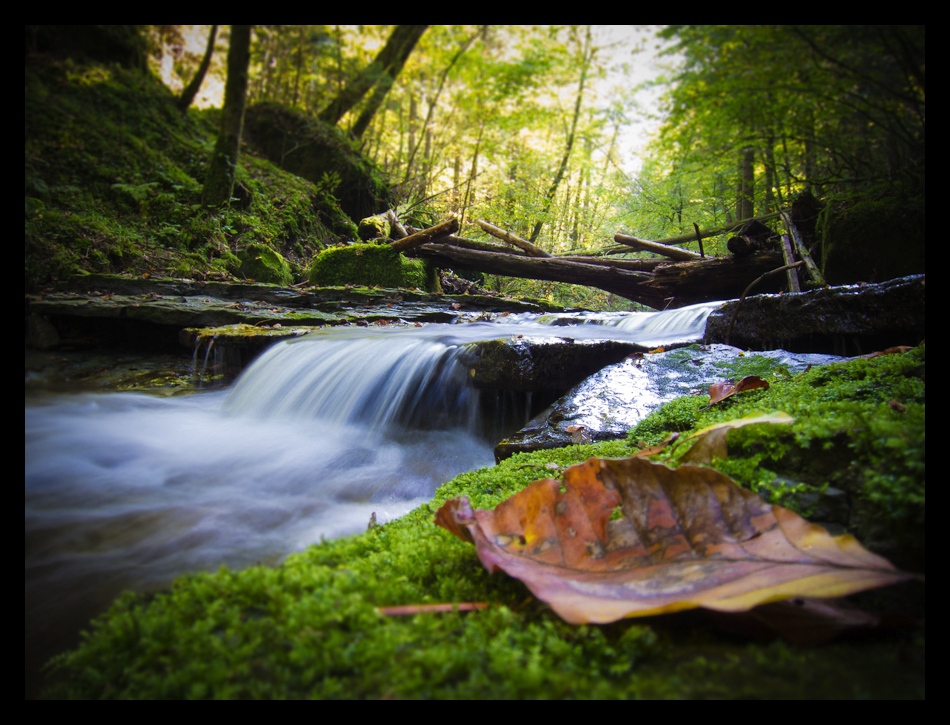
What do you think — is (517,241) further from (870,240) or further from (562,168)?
(870,240)

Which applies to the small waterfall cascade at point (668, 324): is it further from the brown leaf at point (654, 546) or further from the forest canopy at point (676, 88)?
the brown leaf at point (654, 546)

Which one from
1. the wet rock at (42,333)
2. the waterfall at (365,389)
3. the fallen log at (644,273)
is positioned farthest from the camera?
the fallen log at (644,273)

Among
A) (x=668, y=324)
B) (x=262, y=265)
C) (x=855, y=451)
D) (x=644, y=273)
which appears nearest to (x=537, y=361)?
(x=855, y=451)

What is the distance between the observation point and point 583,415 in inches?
126

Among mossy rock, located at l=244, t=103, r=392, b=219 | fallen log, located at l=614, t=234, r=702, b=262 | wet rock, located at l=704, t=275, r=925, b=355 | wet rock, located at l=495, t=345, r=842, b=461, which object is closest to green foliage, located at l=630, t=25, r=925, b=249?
wet rock, located at l=495, t=345, r=842, b=461

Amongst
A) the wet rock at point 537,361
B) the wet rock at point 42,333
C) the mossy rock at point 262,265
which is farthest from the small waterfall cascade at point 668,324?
the mossy rock at point 262,265

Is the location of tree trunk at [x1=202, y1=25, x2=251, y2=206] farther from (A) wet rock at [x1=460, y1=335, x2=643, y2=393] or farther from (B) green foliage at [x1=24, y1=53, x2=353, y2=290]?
(A) wet rock at [x1=460, y1=335, x2=643, y2=393]

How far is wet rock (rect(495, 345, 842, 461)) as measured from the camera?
3014 millimetres

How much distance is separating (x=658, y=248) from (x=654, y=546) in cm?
999

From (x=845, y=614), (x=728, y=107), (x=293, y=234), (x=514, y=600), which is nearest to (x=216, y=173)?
(x=293, y=234)

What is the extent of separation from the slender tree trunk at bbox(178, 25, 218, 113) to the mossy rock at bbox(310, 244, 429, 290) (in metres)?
3.55

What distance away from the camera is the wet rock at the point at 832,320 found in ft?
11.4

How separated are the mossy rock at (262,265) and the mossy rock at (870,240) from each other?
8613mm
